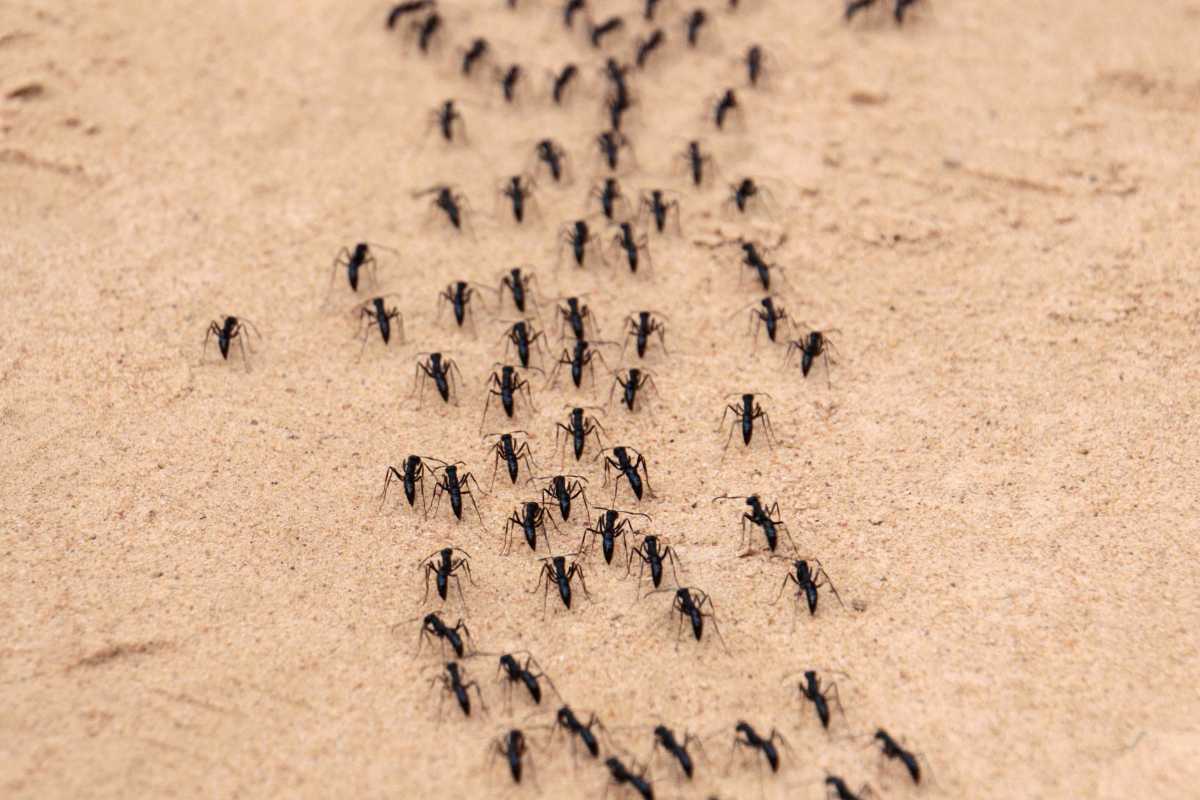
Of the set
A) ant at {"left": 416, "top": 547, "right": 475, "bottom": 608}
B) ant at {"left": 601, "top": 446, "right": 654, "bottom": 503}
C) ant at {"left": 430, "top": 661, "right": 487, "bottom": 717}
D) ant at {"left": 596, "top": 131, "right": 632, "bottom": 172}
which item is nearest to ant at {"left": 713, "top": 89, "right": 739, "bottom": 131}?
ant at {"left": 596, "top": 131, "right": 632, "bottom": 172}

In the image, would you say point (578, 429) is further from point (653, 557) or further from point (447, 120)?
point (447, 120)

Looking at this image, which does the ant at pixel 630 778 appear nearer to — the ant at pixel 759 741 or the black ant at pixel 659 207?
the ant at pixel 759 741

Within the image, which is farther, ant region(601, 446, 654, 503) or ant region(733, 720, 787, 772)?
ant region(601, 446, 654, 503)

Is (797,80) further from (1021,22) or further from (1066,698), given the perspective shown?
(1066,698)

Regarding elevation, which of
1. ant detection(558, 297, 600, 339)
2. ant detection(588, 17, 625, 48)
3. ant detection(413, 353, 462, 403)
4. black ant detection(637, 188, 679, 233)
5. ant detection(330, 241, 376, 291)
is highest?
ant detection(588, 17, 625, 48)

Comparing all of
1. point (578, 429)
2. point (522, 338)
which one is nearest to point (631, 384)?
point (578, 429)

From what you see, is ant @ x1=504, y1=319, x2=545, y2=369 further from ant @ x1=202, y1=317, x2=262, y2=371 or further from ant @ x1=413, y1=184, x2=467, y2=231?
ant @ x1=202, y1=317, x2=262, y2=371
